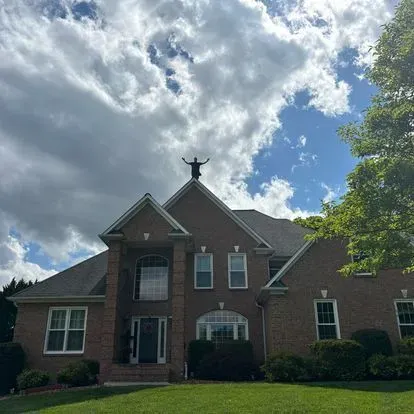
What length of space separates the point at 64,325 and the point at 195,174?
11079 mm

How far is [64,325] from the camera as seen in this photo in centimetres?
2302

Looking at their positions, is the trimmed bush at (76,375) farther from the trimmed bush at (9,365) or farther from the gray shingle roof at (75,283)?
the gray shingle roof at (75,283)

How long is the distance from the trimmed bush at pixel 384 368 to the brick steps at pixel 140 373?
830 cm

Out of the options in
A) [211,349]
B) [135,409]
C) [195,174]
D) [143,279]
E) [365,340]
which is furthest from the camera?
[195,174]

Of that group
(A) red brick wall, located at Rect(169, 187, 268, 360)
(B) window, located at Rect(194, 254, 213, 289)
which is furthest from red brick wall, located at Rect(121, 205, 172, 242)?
(B) window, located at Rect(194, 254, 213, 289)

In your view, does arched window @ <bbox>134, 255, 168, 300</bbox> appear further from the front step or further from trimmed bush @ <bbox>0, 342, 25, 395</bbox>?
trimmed bush @ <bbox>0, 342, 25, 395</bbox>

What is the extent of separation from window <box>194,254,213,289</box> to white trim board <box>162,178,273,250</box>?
8.08ft

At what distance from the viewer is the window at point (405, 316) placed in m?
20.7

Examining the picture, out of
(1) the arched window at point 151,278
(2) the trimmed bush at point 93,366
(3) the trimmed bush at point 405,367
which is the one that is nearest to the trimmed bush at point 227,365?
(2) the trimmed bush at point 93,366

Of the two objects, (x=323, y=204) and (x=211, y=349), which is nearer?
(x=323, y=204)

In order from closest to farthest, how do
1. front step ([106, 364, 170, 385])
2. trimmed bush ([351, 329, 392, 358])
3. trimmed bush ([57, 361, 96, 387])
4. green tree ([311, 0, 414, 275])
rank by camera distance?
green tree ([311, 0, 414, 275])
front step ([106, 364, 170, 385])
trimmed bush ([351, 329, 392, 358])
trimmed bush ([57, 361, 96, 387])

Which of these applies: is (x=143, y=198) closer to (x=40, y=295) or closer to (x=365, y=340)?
(x=40, y=295)

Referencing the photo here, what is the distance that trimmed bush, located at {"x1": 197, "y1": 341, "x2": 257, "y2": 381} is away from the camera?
1959cm

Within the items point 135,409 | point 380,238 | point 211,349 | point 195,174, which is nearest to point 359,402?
point 380,238
